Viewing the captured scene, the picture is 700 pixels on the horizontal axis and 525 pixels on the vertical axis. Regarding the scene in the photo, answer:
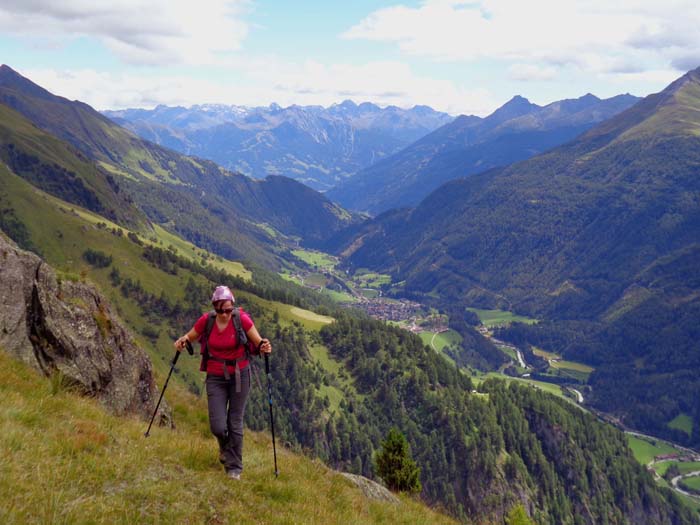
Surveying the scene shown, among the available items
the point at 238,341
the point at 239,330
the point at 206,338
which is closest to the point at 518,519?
the point at 238,341

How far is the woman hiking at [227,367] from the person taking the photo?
1272cm

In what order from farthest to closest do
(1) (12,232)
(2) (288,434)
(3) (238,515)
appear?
1. (1) (12,232)
2. (2) (288,434)
3. (3) (238,515)

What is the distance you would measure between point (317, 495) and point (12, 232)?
20723 centimetres

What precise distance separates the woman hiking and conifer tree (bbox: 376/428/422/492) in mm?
14621

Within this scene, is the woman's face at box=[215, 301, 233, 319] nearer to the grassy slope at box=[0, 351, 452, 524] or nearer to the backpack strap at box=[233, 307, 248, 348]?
the backpack strap at box=[233, 307, 248, 348]

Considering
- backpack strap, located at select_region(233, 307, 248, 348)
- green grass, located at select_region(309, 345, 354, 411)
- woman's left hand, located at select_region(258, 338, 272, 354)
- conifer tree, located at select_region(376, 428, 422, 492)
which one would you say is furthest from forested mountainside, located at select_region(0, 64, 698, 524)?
backpack strap, located at select_region(233, 307, 248, 348)

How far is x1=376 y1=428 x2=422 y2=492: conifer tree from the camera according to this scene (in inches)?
985

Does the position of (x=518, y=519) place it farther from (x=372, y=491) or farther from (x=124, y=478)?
(x=124, y=478)

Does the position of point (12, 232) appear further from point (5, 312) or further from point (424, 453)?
point (5, 312)

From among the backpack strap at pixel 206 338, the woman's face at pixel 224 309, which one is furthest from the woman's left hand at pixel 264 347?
the backpack strap at pixel 206 338

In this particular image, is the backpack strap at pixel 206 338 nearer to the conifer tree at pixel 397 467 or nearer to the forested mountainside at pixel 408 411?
the conifer tree at pixel 397 467

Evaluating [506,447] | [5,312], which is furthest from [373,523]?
[506,447]

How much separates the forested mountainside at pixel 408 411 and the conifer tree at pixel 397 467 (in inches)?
4315

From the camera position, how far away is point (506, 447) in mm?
152375
